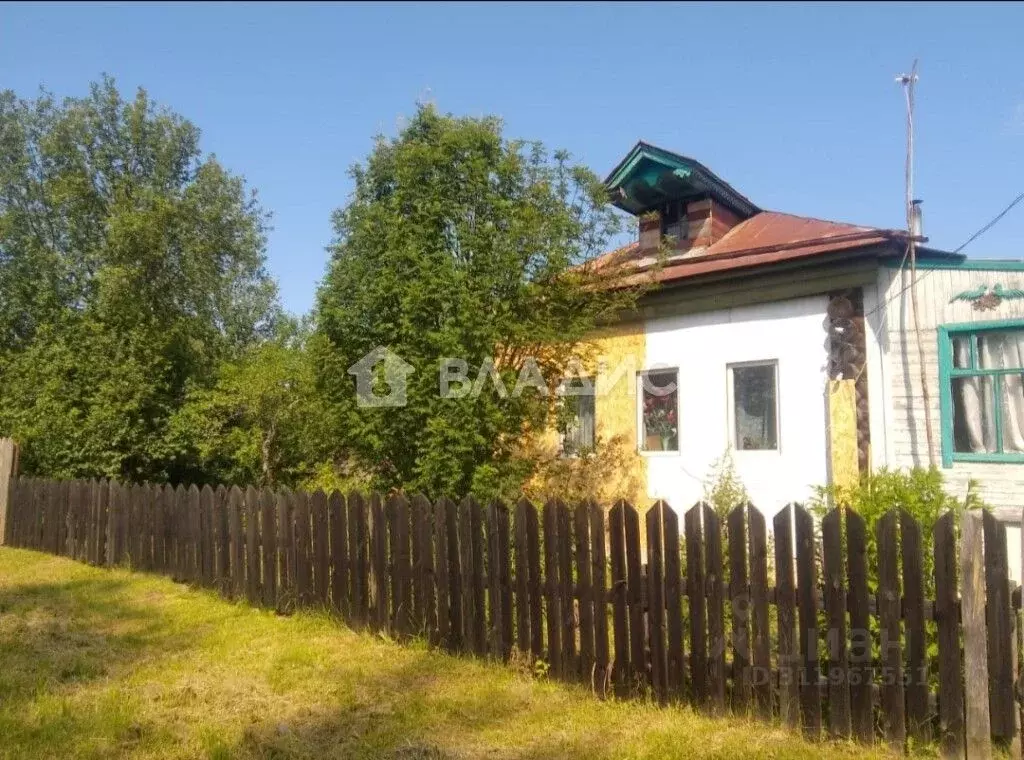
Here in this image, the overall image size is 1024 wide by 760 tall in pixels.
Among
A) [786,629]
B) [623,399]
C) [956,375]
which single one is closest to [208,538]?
[623,399]

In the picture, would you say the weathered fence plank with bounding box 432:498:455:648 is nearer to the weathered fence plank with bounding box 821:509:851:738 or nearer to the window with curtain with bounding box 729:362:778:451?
the weathered fence plank with bounding box 821:509:851:738

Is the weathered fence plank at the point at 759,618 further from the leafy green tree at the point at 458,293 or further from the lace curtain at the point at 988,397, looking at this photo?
the lace curtain at the point at 988,397

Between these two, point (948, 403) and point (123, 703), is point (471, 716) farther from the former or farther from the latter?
point (948, 403)

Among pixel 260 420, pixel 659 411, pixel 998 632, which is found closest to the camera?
pixel 998 632

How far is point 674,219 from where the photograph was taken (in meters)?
12.5

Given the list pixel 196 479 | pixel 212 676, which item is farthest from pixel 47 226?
pixel 212 676

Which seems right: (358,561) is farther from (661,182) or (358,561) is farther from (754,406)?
(661,182)

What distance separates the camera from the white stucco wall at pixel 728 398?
898 centimetres

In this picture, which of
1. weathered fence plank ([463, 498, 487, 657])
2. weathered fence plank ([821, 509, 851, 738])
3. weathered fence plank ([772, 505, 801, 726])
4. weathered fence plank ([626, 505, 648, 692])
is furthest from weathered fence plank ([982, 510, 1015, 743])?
weathered fence plank ([463, 498, 487, 657])

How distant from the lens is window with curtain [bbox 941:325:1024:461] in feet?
25.2

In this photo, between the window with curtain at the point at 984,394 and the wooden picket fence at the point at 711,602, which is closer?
the wooden picket fence at the point at 711,602

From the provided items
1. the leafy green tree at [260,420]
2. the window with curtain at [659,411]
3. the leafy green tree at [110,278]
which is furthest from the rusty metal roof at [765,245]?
the leafy green tree at [110,278]

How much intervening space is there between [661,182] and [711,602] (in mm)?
8992

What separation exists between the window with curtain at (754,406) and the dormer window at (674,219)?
327 cm
